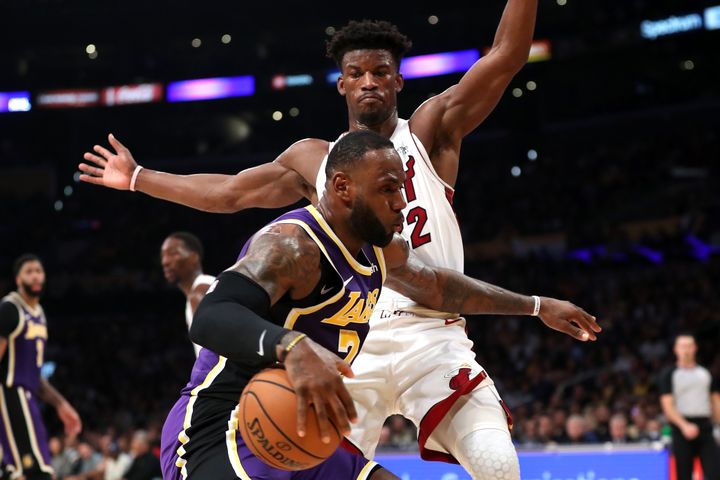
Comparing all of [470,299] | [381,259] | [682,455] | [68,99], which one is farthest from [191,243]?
[68,99]

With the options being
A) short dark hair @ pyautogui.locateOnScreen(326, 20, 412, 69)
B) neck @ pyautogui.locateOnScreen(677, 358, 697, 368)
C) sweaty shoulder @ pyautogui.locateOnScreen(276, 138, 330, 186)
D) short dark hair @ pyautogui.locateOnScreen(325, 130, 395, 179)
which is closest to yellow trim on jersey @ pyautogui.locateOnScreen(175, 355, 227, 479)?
short dark hair @ pyautogui.locateOnScreen(325, 130, 395, 179)

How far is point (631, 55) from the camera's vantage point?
23.9 meters

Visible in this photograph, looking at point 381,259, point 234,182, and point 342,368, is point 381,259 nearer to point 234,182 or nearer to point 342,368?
point 342,368

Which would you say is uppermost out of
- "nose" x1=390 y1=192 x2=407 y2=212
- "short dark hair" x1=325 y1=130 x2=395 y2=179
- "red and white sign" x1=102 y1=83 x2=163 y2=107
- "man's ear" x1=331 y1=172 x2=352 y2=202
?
"red and white sign" x1=102 y1=83 x2=163 y2=107

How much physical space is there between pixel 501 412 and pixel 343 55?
5.81 feet

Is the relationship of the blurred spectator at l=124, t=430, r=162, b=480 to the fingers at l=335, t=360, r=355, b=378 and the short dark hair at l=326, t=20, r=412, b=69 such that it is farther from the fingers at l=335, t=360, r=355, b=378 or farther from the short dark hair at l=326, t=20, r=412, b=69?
the fingers at l=335, t=360, r=355, b=378

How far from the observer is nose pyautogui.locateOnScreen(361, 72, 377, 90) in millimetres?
4215

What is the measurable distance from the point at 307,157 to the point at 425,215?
0.64m

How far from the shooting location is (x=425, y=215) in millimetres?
4102

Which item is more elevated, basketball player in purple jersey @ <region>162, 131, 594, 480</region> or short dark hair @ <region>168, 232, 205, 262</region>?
short dark hair @ <region>168, 232, 205, 262</region>

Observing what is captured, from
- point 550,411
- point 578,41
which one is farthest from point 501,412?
point 578,41

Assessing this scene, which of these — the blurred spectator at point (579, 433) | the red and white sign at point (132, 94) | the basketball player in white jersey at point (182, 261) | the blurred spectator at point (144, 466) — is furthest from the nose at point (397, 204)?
the red and white sign at point (132, 94)

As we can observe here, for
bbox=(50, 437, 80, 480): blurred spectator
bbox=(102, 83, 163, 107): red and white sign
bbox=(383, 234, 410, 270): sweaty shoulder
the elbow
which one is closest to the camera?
the elbow

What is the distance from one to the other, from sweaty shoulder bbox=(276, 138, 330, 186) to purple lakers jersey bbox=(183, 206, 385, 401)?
1116 millimetres
